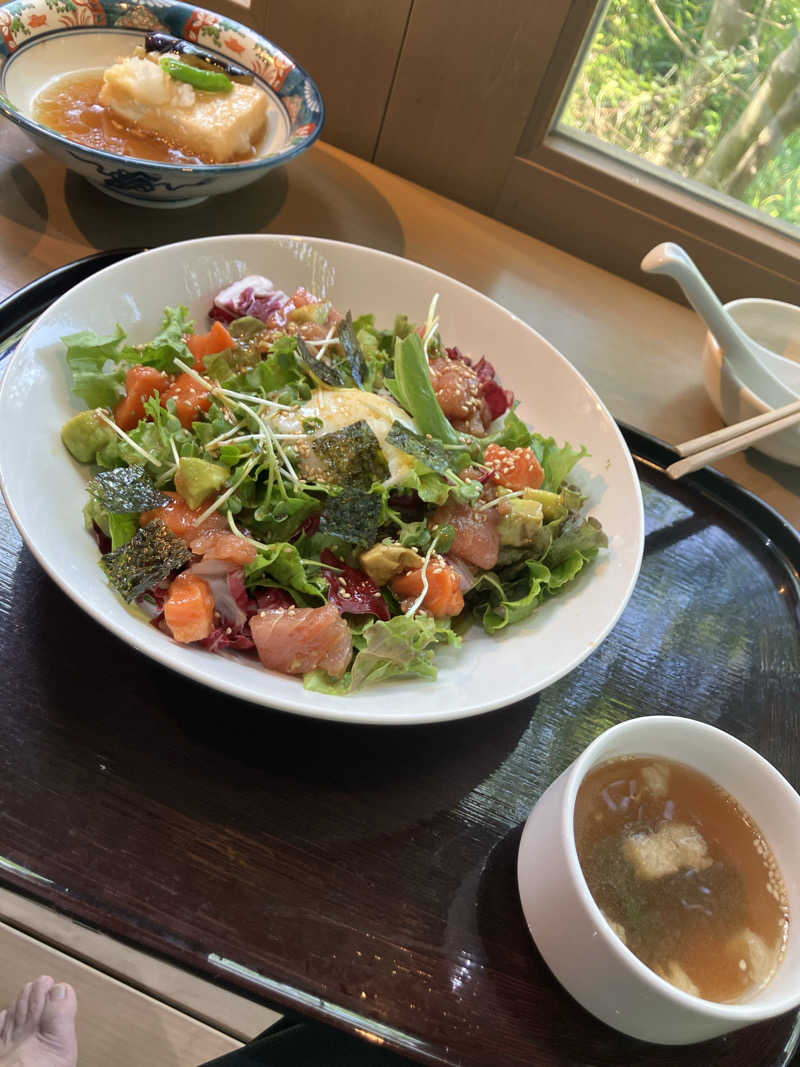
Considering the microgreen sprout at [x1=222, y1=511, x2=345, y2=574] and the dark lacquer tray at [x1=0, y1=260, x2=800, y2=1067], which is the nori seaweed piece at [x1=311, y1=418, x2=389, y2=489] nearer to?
the microgreen sprout at [x1=222, y1=511, x2=345, y2=574]

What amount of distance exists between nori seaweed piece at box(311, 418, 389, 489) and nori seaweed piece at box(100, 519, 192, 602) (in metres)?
0.34

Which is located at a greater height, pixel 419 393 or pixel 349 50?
pixel 349 50

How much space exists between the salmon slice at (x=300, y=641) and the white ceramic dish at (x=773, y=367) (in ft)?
4.72

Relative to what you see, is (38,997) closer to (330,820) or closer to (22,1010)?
(22,1010)

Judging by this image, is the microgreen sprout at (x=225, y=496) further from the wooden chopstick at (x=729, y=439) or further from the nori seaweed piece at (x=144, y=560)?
the wooden chopstick at (x=729, y=439)

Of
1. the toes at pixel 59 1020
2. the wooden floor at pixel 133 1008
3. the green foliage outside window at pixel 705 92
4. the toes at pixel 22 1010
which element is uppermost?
the green foliage outside window at pixel 705 92

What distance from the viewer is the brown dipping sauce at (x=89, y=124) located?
2.21 meters

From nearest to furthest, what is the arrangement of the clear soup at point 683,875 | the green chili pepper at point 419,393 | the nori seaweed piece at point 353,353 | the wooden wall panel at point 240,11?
the clear soup at point 683,875
the green chili pepper at point 419,393
the nori seaweed piece at point 353,353
the wooden wall panel at point 240,11

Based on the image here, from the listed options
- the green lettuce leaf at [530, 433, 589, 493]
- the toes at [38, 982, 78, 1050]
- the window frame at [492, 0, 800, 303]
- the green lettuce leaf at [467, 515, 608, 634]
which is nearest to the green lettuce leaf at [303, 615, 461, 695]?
the green lettuce leaf at [467, 515, 608, 634]

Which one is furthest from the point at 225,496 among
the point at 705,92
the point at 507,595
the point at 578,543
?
the point at 705,92

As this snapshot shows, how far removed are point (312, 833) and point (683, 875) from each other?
0.58 metres

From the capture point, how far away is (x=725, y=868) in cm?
116

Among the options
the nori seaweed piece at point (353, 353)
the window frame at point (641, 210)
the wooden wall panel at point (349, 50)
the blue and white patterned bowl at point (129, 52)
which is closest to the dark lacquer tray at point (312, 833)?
the nori seaweed piece at point (353, 353)

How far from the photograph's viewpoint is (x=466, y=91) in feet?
8.65
